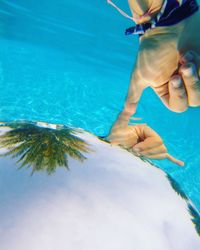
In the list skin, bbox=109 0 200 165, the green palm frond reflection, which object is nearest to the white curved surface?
the green palm frond reflection

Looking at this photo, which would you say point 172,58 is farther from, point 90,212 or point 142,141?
point 142,141

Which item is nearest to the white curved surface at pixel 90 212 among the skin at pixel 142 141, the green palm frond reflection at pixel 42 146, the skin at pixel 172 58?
the green palm frond reflection at pixel 42 146

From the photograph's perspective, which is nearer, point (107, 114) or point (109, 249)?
point (109, 249)

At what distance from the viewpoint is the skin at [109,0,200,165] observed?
186 cm

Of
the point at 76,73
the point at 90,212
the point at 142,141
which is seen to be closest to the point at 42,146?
the point at 90,212

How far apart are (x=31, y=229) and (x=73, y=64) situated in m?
14.6

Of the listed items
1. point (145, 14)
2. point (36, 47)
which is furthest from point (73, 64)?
point (145, 14)

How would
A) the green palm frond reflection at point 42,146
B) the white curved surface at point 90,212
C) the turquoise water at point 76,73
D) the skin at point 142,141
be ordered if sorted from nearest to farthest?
the white curved surface at point 90,212 < the green palm frond reflection at point 42,146 < the skin at point 142,141 < the turquoise water at point 76,73

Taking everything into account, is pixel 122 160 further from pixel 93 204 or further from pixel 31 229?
pixel 31 229

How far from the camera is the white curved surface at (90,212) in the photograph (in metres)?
1.42

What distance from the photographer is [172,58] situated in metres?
1.99

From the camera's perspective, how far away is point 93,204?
1.63 meters

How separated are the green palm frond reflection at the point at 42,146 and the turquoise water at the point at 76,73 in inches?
224

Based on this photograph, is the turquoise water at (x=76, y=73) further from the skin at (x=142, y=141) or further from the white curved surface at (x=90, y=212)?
the white curved surface at (x=90, y=212)
